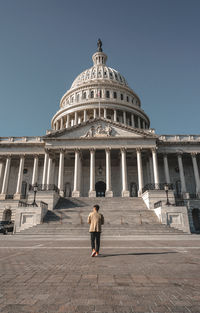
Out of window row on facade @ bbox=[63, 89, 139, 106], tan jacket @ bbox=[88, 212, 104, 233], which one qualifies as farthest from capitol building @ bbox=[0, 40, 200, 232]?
window row on facade @ bbox=[63, 89, 139, 106]

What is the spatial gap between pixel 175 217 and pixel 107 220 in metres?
7.42

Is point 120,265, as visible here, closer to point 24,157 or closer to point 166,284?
point 166,284

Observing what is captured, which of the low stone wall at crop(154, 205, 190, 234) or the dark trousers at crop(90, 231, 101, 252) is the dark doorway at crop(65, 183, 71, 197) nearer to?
the low stone wall at crop(154, 205, 190, 234)

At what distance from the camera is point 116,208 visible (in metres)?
28.7

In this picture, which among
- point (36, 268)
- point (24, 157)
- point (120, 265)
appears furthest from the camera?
point (24, 157)

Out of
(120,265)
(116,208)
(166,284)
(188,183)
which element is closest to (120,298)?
(166,284)

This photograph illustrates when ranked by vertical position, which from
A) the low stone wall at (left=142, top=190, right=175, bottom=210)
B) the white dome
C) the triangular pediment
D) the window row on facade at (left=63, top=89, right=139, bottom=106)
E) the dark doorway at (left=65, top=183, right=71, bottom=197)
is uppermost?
the white dome

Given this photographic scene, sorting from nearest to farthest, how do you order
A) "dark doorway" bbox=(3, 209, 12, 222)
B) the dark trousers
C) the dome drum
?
the dark trousers → "dark doorway" bbox=(3, 209, 12, 222) → the dome drum

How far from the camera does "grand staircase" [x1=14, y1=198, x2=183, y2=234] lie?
19719 millimetres

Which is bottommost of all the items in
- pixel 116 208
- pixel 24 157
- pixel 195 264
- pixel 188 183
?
pixel 195 264

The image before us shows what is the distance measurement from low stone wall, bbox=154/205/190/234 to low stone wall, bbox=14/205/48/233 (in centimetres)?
1339

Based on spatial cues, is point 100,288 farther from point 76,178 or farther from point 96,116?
point 96,116

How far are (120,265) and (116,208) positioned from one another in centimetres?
2370

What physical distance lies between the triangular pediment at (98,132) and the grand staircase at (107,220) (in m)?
12.4
